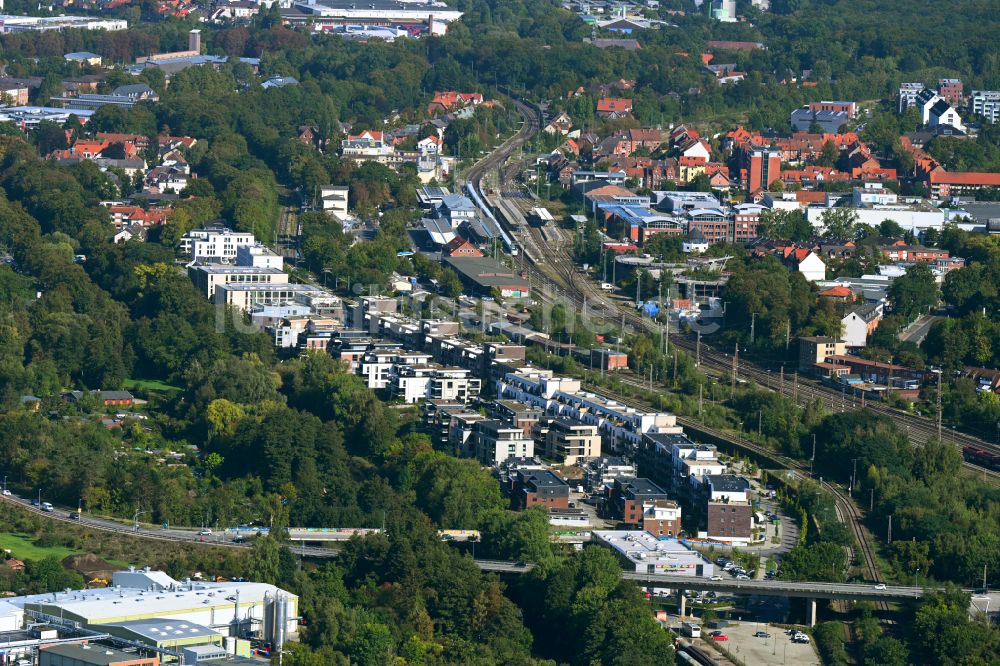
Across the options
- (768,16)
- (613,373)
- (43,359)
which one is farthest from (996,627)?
(768,16)

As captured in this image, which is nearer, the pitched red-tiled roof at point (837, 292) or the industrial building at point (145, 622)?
the industrial building at point (145, 622)

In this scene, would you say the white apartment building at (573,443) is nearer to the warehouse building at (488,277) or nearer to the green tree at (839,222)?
the warehouse building at (488,277)

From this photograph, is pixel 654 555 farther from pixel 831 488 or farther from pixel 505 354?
pixel 505 354

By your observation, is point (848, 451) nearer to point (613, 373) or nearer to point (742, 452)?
point (742, 452)

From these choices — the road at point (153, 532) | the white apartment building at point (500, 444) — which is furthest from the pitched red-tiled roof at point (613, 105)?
the road at point (153, 532)

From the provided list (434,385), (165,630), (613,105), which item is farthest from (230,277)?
(613,105)

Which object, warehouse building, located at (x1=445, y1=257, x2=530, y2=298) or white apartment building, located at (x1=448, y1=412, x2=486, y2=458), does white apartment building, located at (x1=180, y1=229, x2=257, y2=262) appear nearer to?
warehouse building, located at (x1=445, y1=257, x2=530, y2=298)
